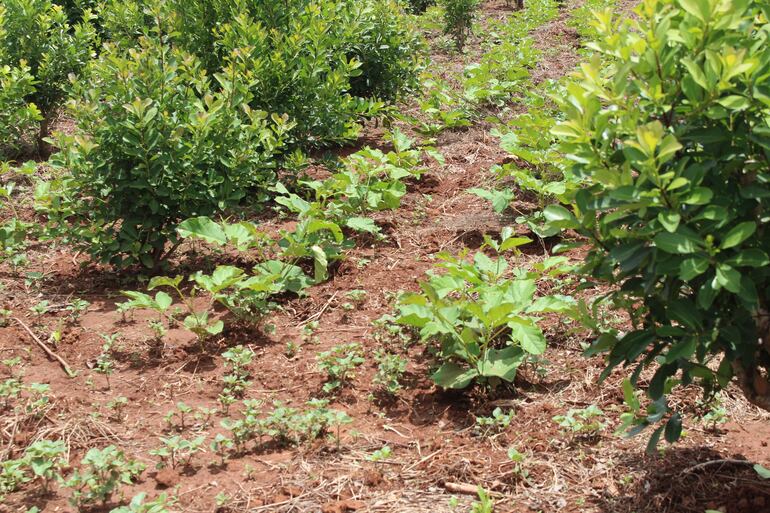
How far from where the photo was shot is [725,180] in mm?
2316

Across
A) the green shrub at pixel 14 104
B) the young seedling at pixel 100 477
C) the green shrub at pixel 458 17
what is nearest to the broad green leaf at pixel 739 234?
the young seedling at pixel 100 477

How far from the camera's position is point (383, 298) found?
449cm

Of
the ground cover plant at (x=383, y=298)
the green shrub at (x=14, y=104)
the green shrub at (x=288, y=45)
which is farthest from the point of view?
the green shrub at (x=14, y=104)

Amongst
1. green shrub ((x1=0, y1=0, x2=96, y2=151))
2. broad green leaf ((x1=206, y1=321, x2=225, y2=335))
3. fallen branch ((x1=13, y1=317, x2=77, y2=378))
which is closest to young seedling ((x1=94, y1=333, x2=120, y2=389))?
fallen branch ((x1=13, y1=317, x2=77, y2=378))

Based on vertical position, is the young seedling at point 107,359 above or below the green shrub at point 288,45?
below

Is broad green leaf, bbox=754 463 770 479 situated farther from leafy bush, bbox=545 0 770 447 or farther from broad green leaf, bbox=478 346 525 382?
broad green leaf, bbox=478 346 525 382

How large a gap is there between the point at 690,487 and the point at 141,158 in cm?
331

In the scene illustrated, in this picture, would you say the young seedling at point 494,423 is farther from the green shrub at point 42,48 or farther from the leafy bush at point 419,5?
the leafy bush at point 419,5

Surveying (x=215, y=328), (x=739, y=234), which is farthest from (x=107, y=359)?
(x=739, y=234)

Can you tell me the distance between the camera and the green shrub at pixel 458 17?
11180 mm

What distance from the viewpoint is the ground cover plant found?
7.47ft

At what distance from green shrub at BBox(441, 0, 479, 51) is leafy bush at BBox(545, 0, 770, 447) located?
9.12 meters

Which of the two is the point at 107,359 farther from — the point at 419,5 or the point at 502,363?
the point at 419,5

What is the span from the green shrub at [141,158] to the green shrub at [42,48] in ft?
7.42
